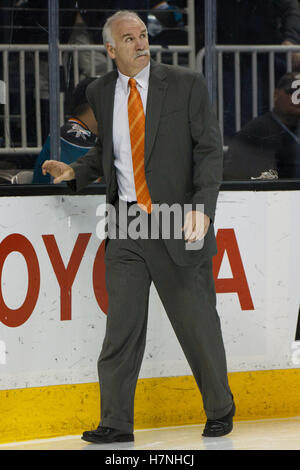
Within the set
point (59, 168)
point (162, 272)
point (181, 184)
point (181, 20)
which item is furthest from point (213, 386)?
point (181, 20)

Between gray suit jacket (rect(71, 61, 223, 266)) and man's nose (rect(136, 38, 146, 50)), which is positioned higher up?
man's nose (rect(136, 38, 146, 50))

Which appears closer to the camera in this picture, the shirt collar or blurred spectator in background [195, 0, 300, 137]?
the shirt collar

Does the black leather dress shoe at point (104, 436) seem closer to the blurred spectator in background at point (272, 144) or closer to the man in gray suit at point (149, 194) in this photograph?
the man in gray suit at point (149, 194)

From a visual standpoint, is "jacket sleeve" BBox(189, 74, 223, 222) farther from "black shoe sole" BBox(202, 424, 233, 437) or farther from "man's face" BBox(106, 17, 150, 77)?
"black shoe sole" BBox(202, 424, 233, 437)

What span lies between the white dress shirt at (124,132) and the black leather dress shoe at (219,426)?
2.81 feet

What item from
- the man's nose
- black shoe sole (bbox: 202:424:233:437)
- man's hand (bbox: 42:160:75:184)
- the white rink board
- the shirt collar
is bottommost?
black shoe sole (bbox: 202:424:233:437)

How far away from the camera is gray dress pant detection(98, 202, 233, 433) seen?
337 centimetres

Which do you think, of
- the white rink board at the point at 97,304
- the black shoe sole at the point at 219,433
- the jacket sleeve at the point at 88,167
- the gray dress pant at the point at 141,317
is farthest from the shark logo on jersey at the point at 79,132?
the black shoe sole at the point at 219,433

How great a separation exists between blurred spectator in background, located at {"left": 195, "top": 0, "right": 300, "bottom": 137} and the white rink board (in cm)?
145

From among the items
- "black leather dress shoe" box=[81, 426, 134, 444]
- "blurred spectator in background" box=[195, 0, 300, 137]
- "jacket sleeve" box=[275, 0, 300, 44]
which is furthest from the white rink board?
"jacket sleeve" box=[275, 0, 300, 44]

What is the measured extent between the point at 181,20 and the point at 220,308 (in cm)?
223

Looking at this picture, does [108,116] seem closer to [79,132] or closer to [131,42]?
[131,42]

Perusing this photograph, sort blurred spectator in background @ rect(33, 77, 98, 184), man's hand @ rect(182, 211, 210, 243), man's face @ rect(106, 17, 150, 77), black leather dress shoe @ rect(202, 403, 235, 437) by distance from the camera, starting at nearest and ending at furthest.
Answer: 1. man's hand @ rect(182, 211, 210, 243)
2. man's face @ rect(106, 17, 150, 77)
3. black leather dress shoe @ rect(202, 403, 235, 437)
4. blurred spectator in background @ rect(33, 77, 98, 184)

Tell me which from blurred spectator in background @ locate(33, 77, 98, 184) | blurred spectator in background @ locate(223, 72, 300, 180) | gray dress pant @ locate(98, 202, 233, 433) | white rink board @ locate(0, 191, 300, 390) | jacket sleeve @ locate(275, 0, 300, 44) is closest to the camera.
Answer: gray dress pant @ locate(98, 202, 233, 433)
